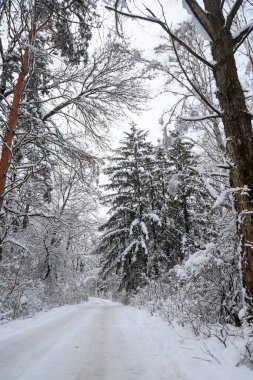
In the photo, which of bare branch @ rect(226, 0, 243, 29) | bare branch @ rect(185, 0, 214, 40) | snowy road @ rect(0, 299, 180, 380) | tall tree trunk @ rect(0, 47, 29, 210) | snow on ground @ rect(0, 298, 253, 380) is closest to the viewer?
bare branch @ rect(226, 0, 243, 29)

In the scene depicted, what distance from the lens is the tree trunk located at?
2.76m

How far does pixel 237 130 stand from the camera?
2.85 meters

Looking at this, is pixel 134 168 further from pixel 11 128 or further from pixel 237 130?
pixel 237 130

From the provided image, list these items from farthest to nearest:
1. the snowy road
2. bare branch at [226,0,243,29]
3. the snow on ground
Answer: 1. the snowy road
2. the snow on ground
3. bare branch at [226,0,243,29]

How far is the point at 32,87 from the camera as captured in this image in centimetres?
822

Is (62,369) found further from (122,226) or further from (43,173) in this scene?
(122,226)

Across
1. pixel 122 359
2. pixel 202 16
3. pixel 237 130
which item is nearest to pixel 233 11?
pixel 202 16

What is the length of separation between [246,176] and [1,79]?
7.20 m

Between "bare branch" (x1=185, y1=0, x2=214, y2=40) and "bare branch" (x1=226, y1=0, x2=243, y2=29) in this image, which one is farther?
"bare branch" (x1=185, y1=0, x2=214, y2=40)

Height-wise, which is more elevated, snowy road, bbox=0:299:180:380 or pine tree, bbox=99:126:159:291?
pine tree, bbox=99:126:159:291

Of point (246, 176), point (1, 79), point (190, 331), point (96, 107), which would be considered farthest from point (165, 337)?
point (1, 79)

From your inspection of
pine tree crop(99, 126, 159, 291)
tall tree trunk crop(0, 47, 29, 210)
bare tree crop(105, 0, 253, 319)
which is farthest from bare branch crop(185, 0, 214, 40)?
pine tree crop(99, 126, 159, 291)

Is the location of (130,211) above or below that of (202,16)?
above

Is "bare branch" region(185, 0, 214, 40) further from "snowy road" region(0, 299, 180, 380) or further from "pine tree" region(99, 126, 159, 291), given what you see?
"pine tree" region(99, 126, 159, 291)
